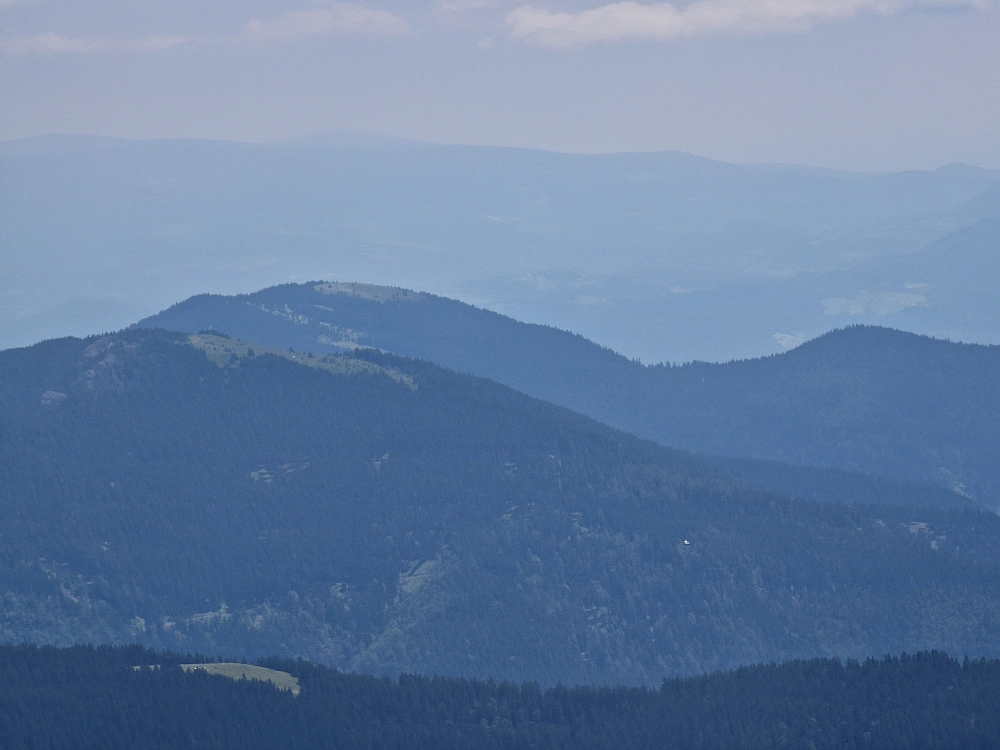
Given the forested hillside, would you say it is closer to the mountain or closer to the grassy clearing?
the grassy clearing

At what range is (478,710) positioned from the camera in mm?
118562

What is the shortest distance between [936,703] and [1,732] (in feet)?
214

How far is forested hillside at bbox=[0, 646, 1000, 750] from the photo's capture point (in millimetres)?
109062

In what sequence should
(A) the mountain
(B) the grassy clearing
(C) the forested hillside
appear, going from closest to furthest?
(C) the forested hillside
(B) the grassy clearing
(A) the mountain

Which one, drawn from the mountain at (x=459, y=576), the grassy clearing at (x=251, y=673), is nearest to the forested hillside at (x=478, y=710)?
the grassy clearing at (x=251, y=673)

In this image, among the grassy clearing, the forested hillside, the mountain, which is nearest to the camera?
the forested hillside

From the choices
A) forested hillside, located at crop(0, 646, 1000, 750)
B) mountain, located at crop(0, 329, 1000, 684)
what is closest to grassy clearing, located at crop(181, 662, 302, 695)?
forested hillside, located at crop(0, 646, 1000, 750)

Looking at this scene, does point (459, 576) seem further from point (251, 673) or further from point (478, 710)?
point (478, 710)

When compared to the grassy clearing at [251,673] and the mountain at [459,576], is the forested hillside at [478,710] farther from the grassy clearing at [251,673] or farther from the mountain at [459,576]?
A: the mountain at [459,576]

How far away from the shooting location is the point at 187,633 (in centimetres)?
16988

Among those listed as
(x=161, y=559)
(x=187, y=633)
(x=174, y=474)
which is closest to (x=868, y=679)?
(x=187, y=633)

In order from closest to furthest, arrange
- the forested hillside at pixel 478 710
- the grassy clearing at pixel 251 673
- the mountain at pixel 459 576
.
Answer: the forested hillside at pixel 478 710
the grassy clearing at pixel 251 673
the mountain at pixel 459 576

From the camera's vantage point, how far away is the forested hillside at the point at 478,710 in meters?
109

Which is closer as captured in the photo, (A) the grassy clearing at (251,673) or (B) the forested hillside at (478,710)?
(B) the forested hillside at (478,710)
